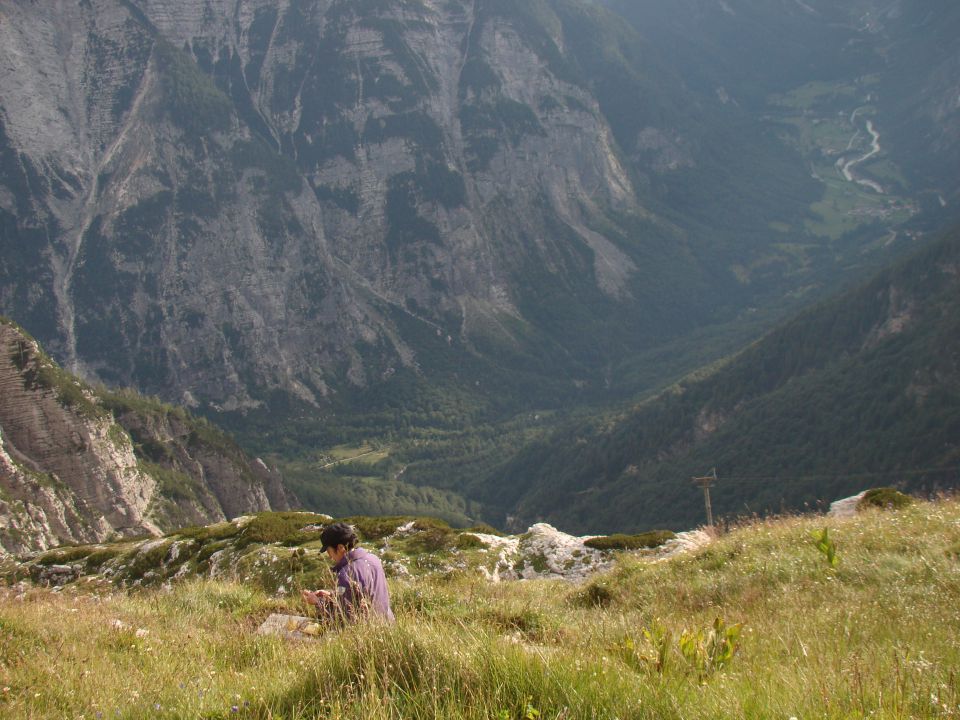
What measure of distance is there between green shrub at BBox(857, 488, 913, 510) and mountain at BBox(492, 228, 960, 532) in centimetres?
10008

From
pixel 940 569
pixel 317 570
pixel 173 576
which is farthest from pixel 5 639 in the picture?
pixel 173 576

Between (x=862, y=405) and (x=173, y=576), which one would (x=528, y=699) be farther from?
(x=862, y=405)

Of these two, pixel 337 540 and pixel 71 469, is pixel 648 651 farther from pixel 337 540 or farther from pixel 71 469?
pixel 71 469

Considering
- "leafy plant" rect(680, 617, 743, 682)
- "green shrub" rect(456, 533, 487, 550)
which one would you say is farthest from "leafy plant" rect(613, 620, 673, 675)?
"green shrub" rect(456, 533, 487, 550)

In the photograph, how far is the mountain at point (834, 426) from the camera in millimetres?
132750

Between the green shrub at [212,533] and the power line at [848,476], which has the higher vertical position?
the green shrub at [212,533]

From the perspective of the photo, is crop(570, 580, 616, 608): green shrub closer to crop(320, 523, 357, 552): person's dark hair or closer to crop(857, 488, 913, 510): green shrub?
crop(320, 523, 357, 552): person's dark hair

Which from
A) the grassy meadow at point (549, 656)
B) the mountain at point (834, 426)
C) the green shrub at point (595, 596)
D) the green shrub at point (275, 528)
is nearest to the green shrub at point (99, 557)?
the green shrub at point (275, 528)

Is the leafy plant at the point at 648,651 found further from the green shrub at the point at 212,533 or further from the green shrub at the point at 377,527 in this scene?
the green shrub at the point at 212,533

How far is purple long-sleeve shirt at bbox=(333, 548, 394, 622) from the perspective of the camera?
32.5 feet

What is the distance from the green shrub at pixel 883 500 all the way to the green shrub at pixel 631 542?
278 inches

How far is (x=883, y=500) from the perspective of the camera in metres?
24.1

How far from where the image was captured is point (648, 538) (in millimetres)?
27656

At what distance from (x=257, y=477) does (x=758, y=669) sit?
16373cm
